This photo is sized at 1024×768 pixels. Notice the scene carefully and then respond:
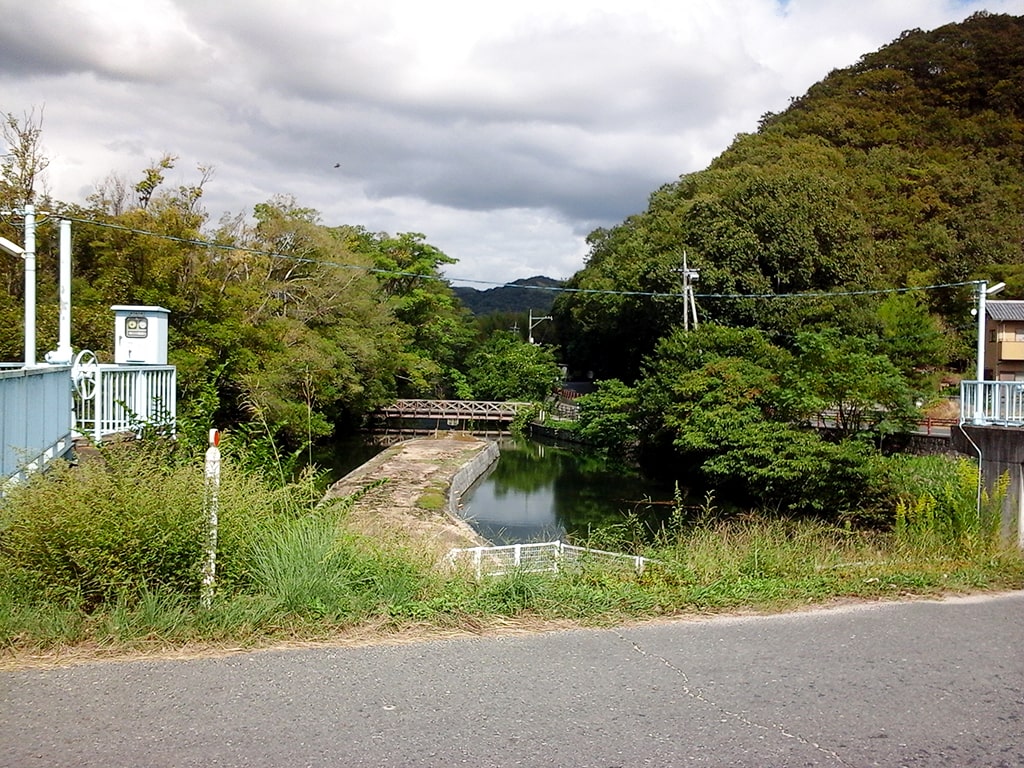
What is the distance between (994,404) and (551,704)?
9527 millimetres

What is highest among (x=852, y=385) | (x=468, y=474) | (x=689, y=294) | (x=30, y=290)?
(x=689, y=294)

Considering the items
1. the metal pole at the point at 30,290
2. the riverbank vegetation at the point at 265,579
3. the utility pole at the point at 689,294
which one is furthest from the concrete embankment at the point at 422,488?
the utility pole at the point at 689,294

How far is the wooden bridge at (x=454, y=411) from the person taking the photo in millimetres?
57969

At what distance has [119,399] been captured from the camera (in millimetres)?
9531

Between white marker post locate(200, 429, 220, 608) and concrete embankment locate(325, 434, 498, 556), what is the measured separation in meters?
1.47

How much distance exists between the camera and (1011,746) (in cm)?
356

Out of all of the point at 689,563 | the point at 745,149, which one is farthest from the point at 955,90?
the point at 689,563

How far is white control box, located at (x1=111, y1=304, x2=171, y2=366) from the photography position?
10.9m

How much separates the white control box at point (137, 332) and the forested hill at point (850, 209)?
30.6 metres

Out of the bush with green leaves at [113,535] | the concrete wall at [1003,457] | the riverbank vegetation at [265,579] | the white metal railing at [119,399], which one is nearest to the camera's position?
the riverbank vegetation at [265,579]

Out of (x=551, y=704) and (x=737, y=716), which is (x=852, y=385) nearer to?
(x=737, y=716)

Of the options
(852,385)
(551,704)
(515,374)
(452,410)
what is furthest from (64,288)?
(515,374)

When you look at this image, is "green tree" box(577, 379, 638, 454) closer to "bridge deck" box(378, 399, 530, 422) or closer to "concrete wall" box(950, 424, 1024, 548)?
"bridge deck" box(378, 399, 530, 422)

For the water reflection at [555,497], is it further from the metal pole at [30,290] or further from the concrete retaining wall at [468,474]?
the metal pole at [30,290]
